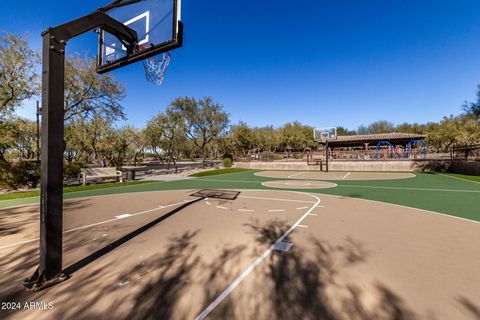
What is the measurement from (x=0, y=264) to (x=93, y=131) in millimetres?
26011

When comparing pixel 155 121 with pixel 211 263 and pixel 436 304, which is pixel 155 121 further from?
pixel 436 304

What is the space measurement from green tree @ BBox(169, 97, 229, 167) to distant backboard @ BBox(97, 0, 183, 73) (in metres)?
24.9

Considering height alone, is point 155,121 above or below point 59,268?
above

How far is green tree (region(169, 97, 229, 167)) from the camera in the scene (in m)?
30.6

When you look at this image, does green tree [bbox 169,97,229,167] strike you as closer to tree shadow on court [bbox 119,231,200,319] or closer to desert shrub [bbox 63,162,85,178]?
desert shrub [bbox 63,162,85,178]

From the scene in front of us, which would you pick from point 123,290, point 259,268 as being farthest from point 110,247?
point 259,268

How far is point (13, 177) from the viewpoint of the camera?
14.2 meters

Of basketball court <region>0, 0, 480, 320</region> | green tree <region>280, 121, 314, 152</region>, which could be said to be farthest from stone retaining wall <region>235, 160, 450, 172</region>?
green tree <region>280, 121, 314, 152</region>

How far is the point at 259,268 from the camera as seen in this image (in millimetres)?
3834

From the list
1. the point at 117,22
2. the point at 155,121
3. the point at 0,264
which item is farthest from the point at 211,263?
the point at 155,121

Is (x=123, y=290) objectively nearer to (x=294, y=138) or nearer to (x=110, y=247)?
(x=110, y=247)

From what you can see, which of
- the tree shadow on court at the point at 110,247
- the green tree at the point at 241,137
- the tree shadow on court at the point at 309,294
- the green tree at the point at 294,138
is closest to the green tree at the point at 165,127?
the green tree at the point at 241,137

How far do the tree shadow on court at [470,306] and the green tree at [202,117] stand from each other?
28295 mm

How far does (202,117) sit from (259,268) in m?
29.6
